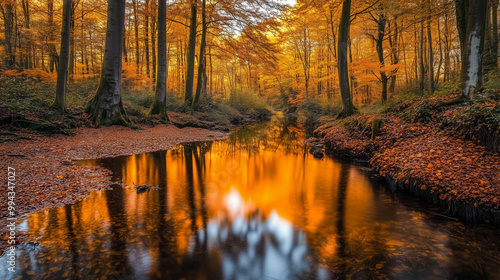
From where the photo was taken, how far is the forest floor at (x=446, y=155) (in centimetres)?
426

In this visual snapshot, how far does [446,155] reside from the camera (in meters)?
5.53

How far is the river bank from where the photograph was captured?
13.7 feet

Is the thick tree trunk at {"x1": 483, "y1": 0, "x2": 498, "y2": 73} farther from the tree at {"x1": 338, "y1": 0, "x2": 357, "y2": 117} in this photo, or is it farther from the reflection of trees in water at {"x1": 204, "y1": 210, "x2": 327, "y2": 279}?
the reflection of trees in water at {"x1": 204, "y1": 210, "x2": 327, "y2": 279}

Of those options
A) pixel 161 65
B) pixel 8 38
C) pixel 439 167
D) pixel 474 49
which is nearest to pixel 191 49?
pixel 161 65

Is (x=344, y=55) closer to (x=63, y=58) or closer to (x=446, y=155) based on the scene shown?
(x=446, y=155)

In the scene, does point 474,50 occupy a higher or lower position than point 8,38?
lower

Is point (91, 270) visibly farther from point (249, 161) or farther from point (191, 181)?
point (249, 161)

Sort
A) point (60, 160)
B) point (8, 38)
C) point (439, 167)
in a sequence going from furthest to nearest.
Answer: point (8, 38) → point (60, 160) → point (439, 167)

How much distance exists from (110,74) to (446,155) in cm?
1266

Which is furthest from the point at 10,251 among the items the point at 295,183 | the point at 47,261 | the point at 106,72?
the point at 106,72

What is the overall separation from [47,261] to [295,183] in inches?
200

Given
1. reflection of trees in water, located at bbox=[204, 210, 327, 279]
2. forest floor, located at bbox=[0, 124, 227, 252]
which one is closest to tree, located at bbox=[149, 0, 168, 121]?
forest floor, located at bbox=[0, 124, 227, 252]

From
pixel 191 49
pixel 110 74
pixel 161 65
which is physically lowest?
pixel 110 74

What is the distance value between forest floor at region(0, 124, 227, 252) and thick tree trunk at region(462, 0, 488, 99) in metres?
10.2
